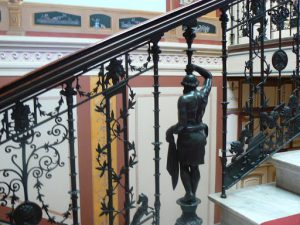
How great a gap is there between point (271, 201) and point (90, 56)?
94cm

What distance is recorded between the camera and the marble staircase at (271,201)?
3.69 feet

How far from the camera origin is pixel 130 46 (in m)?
0.98

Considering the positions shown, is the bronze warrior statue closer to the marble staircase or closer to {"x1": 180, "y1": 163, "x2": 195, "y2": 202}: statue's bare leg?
{"x1": 180, "y1": 163, "x2": 195, "y2": 202}: statue's bare leg

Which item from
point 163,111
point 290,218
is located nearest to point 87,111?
point 163,111

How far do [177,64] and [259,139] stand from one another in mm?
2560

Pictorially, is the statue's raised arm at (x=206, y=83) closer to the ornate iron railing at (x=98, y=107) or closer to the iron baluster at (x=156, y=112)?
the ornate iron railing at (x=98, y=107)

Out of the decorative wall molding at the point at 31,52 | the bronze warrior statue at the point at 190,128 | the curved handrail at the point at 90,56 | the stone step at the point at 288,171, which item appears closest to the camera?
the curved handrail at the point at 90,56

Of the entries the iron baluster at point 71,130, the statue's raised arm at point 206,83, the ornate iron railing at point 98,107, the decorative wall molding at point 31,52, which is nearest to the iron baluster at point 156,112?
the ornate iron railing at point 98,107

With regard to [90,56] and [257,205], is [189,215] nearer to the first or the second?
[257,205]

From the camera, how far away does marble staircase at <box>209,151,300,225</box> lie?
1.12 m

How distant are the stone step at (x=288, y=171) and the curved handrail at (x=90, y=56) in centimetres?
78

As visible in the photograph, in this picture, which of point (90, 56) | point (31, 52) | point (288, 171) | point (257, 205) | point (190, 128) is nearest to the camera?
point (90, 56)

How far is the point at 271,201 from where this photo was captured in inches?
49.5

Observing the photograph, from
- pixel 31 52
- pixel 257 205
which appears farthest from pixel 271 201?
pixel 31 52
